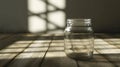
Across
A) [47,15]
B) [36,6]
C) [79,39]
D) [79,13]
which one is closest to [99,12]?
[79,13]

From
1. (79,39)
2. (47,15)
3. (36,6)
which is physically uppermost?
(36,6)

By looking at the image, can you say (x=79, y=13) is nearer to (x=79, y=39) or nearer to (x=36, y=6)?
(x=36, y=6)

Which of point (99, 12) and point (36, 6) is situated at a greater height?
point (36, 6)

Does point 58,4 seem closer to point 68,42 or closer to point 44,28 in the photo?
point 44,28

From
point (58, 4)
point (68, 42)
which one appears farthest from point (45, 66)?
point (58, 4)

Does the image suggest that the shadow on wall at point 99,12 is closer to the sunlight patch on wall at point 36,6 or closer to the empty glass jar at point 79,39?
the sunlight patch on wall at point 36,6

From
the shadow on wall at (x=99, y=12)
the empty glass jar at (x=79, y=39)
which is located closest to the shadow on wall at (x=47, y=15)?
the shadow on wall at (x=99, y=12)

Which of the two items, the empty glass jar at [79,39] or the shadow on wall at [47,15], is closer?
the empty glass jar at [79,39]
